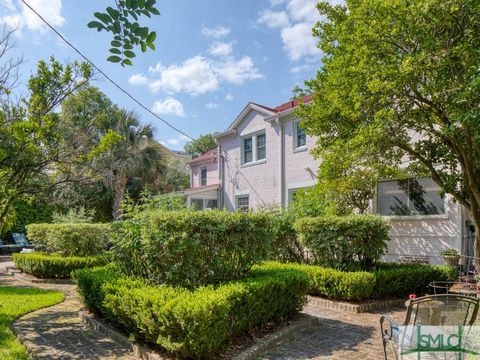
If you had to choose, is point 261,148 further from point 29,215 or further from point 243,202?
point 29,215

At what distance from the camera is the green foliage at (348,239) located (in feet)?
28.7

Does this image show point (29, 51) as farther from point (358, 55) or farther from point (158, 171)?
point (158, 171)

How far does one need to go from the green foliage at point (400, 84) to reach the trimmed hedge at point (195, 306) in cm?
392

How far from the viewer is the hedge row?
26.0ft

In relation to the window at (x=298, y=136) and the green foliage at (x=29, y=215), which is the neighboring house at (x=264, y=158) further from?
the green foliage at (x=29, y=215)

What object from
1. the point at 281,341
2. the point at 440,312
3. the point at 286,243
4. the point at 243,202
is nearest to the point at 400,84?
the point at 286,243

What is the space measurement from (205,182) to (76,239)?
12708mm

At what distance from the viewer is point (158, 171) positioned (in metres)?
26.2

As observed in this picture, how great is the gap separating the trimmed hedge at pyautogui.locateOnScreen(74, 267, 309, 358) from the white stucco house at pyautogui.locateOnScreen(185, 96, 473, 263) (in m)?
2.02

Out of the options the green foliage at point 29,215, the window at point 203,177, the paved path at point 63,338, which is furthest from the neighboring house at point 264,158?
the green foliage at point 29,215

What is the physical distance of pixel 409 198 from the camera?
12852mm

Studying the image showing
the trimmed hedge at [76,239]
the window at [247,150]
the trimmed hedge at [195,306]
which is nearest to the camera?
the trimmed hedge at [195,306]

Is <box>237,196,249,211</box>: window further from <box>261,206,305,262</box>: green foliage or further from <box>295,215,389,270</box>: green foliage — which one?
<box>295,215,389,270</box>: green foliage

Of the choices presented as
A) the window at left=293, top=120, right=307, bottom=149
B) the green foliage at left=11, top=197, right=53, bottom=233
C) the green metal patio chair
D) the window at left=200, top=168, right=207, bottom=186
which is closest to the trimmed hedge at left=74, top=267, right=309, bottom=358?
the green metal patio chair
